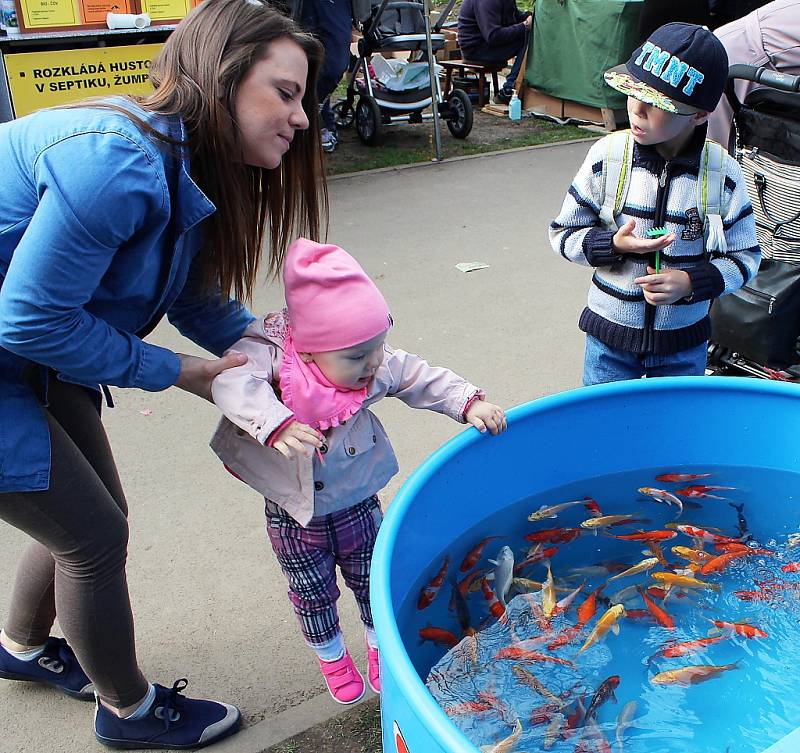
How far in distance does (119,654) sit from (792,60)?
3.12 metres

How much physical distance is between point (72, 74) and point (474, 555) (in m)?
4.63

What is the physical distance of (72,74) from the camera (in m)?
5.55

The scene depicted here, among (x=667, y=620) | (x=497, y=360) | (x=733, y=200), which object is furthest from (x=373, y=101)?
(x=667, y=620)

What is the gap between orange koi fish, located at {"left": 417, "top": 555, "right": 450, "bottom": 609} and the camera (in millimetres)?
2080

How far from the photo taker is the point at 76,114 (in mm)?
1513

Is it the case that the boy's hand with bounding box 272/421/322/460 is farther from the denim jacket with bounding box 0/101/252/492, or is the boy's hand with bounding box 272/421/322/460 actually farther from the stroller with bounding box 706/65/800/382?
the stroller with bounding box 706/65/800/382

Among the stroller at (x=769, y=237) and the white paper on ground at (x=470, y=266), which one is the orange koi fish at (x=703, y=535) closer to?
the stroller at (x=769, y=237)

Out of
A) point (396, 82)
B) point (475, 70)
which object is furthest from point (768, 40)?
point (475, 70)

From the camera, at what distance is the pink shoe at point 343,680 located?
2.18 m

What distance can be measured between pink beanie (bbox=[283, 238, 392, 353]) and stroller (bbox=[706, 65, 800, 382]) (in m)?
1.96

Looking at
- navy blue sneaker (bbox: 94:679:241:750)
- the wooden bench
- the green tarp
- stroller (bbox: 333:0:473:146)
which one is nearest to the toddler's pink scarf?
navy blue sneaker (bbox: 94:679:241:750)

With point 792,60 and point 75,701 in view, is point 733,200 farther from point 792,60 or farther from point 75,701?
point 75,701

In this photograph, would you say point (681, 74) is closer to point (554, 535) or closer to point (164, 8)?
point (554, 535)

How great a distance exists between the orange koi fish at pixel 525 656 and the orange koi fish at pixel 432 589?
20 cm
